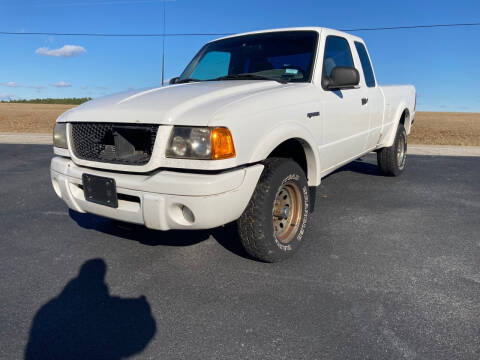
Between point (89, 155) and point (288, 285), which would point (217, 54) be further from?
point (288, 285)

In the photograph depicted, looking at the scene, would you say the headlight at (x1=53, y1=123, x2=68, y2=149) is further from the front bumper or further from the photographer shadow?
the photographer shadow

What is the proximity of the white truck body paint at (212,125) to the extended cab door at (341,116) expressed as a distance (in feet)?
0.08

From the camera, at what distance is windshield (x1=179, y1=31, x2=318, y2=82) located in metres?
3.53

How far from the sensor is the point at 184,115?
92.2 inches

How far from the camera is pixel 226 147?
90.0 inches

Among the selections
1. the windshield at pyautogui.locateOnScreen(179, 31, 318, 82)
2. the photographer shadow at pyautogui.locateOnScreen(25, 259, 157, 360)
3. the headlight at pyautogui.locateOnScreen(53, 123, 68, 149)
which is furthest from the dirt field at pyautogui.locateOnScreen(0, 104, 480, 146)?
the photographer shadow at pyautogui.locateOnScreen(25, 259, 157, 360)

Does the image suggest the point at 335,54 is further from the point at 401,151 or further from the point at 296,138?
the point at 401,151

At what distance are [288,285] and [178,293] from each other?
0.75 meters

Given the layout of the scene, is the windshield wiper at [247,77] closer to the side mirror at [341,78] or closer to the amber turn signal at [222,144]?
the side mirror at [341,78]

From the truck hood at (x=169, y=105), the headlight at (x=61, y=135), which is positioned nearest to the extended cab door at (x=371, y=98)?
the truck hood at (x=169, y=105)

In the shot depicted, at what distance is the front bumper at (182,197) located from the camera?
2.26m

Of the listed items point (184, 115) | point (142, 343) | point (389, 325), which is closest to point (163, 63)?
point (184, 115)

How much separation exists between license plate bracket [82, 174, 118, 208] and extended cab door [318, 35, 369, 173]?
1829mm

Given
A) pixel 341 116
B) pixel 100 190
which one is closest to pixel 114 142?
pixel 100 190
